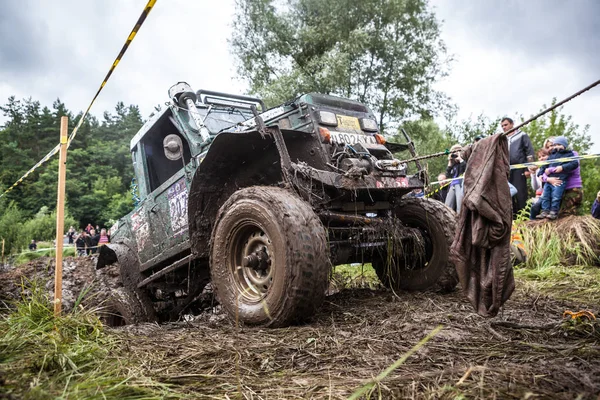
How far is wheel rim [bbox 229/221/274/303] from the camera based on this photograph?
333cm

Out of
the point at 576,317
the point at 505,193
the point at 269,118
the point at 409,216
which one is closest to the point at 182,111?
the point at 269,118

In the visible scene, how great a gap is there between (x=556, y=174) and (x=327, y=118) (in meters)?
4.14

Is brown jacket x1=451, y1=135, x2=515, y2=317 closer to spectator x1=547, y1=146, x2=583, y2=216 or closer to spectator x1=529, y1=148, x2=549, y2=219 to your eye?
spectator x1=547, y1=146, x2=583, y2=216

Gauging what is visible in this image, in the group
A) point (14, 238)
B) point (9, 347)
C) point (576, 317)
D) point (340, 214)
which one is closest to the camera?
point (9, 347)

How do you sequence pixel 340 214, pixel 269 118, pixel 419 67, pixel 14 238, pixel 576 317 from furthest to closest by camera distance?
pixel 419 67, pixel 14 238, pixel 269 118, pixel 340 214, pixel 576 317

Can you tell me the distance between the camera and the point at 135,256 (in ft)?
17.8

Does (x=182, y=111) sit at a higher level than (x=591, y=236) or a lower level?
higher

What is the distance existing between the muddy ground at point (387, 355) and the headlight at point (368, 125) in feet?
6.16

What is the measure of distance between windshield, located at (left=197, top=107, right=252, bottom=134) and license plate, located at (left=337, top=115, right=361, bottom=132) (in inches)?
51.0

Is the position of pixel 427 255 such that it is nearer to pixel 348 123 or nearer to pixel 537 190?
pixel 348 123

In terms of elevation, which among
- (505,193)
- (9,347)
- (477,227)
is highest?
(505,193)

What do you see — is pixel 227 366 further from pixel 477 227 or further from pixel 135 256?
pixel 135 256

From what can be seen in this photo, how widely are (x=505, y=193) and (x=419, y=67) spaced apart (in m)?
17.8

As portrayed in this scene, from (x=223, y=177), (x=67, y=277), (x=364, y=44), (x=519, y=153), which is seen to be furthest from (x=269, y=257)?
(x=364, y=44)
